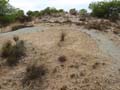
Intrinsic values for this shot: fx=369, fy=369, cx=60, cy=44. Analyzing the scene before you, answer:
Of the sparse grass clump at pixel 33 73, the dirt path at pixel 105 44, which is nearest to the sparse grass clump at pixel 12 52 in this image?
the sparse grass clump at pixel 33 73

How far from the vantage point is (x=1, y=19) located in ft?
155

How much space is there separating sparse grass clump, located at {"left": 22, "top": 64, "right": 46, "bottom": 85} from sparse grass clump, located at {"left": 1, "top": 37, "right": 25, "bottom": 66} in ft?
4.99

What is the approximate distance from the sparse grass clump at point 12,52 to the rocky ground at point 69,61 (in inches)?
13.2

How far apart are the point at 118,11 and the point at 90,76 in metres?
21.5

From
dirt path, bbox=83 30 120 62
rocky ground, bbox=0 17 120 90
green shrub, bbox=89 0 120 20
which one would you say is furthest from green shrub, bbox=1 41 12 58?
green shrub, bbox=89 0 120 20

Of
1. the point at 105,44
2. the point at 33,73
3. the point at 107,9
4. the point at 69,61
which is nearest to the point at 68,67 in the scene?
the point at 69,61

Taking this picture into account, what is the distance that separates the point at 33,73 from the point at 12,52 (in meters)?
3.06

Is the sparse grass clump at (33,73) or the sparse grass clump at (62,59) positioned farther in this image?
the sparse grass clump at (62,59)

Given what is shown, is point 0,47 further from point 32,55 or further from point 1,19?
point 1,19

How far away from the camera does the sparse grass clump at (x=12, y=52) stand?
22567 millimetres

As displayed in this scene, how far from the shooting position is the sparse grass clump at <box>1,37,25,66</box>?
22567 millimetres

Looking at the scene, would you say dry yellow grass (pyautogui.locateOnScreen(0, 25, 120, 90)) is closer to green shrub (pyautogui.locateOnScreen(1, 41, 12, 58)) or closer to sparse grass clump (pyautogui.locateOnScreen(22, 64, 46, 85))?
sparse grass clump (pyautogui.locateOnScreen(22, 64, 46, 85))

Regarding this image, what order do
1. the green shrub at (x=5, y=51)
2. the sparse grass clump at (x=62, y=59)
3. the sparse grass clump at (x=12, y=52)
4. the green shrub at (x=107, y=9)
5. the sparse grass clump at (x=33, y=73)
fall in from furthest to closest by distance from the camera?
1. the green shrub at (x=107, y=9)
2. the green shrub at (x=5, y=51)
3. the sparse grass clump at (x=12, y=52)
4. the sparse grass clump at (x=62, y=59)
5. the sparse grass clump at (x=33, y=73)

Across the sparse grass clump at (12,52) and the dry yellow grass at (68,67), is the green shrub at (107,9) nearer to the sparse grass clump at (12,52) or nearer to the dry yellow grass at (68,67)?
the dry yellow grass at (68,67)
